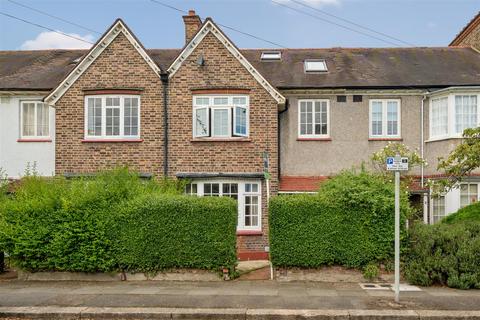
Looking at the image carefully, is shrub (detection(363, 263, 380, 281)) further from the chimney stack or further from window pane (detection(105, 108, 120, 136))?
the chimney stack

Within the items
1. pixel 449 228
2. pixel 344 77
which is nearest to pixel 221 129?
pixel 344 77

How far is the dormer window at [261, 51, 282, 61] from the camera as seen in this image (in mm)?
20953

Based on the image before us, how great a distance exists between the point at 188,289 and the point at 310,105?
371 inches

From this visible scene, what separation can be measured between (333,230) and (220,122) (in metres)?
6.28

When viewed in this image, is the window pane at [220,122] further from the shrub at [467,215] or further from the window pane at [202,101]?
the shrub at [467,215]

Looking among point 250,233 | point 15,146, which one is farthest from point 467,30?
point 15,146

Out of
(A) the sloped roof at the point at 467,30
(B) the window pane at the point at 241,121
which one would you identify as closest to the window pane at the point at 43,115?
(B) the window pane at the point at 241,121

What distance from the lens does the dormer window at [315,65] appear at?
752 inches

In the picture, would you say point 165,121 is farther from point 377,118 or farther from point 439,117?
point 439,117

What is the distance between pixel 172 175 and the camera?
1641cm

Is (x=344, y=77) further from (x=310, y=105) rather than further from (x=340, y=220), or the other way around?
(x=340, y=220)

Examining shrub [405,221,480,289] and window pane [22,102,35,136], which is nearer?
shrub [405,221,480,289]

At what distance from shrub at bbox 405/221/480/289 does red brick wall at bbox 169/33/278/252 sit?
5.58 meters

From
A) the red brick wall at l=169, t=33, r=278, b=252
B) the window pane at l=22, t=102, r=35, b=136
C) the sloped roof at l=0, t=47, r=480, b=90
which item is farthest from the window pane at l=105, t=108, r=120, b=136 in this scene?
the window pane at l=22, t=102, r=35, b=136
